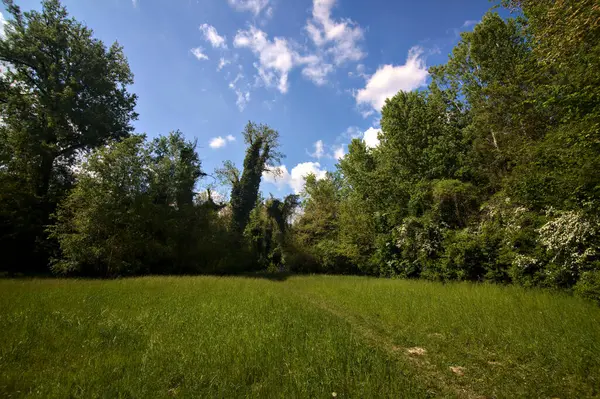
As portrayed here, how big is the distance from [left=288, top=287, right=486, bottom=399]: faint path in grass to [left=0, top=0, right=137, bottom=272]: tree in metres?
23.6

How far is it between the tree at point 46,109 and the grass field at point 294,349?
1520 cm

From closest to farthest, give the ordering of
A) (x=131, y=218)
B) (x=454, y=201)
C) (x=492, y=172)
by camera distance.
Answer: (x=492, y=172) < (x=454, y=201) < (x=131, y=218)

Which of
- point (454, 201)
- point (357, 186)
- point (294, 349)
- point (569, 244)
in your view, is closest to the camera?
point (294, 349)

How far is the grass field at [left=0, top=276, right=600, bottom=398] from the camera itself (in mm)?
3875

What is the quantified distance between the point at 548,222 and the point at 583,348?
704cm

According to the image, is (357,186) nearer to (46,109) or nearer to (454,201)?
(454,201)

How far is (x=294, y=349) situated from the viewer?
5.23m

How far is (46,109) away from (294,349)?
2766cm

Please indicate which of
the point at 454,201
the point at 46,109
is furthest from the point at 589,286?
the point at 46,109

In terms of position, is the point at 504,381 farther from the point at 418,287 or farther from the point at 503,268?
the point at 503,268

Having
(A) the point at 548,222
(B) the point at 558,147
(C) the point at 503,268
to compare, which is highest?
(B) the point at 558,147

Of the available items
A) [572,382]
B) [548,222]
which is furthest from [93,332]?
[548,222]

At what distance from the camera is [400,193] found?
21391 mm

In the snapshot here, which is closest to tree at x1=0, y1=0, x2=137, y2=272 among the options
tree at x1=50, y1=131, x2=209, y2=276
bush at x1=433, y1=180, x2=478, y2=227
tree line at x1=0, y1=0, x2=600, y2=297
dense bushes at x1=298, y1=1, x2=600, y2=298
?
tree line at x1=0, y1=0, x2=600, y2=297
